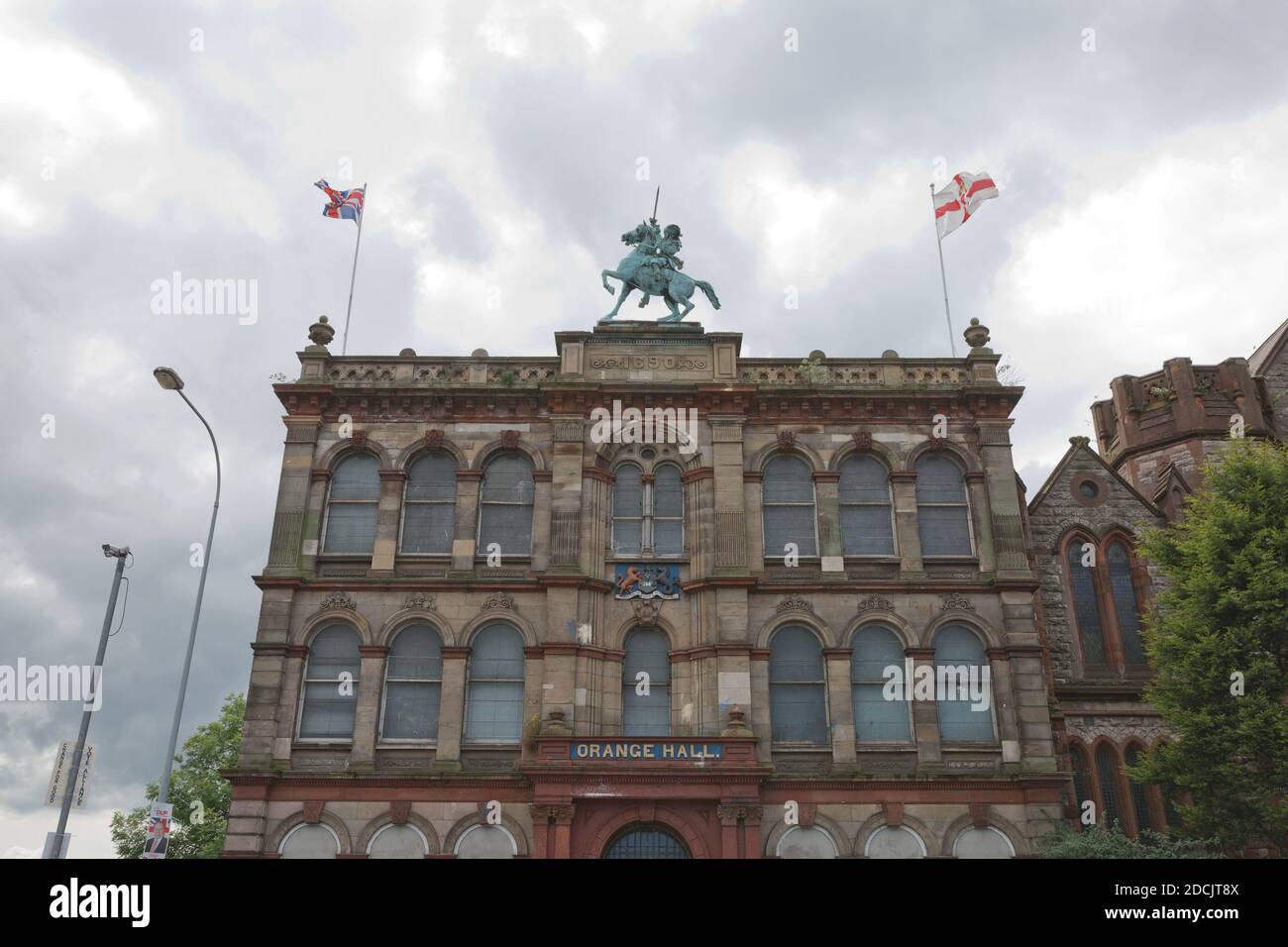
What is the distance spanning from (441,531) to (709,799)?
10218 millimetres

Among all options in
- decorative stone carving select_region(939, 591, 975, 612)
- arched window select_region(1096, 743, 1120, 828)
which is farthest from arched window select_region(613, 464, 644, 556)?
arched window select_region(1096, 743, 1120, 828)

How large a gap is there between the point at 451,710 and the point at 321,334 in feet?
40.0

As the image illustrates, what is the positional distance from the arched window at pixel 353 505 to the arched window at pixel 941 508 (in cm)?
1535

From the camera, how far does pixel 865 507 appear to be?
2712cm

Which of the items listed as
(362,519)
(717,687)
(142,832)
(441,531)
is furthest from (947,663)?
(142,832)

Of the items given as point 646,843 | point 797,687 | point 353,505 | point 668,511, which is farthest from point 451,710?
point 797,687

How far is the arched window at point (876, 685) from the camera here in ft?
80.7

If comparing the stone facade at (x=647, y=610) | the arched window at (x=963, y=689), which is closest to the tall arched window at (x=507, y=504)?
the stone facade at (x=647, y=610)

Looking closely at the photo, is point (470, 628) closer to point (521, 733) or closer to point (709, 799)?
point (521, 733)

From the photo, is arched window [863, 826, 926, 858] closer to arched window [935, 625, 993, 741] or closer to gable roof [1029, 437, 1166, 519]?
arched window [935, 625, 993, 741]

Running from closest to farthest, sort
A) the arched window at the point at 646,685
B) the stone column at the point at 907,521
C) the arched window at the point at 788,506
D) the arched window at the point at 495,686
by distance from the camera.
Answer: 1. the arched window at the point at 495,686
2. the arched window at the point at 646,685
3. the stone column at the point at 907,521
4. the arched window at the point at 788,506

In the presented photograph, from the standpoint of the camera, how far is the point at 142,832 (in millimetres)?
45438

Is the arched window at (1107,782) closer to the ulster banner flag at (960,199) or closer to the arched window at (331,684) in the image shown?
the ulster banner flag at (960,199)

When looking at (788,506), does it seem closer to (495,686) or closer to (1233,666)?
(495,686)
